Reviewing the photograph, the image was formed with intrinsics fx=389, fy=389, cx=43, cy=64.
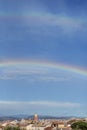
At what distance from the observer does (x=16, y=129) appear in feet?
202

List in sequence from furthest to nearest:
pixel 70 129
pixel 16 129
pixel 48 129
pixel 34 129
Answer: pixel 34 129 < pixel 48 129 < pixel 70 129 < pixel 16 129

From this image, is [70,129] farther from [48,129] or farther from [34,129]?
[34,129]

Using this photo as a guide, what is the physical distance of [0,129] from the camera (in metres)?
69.2

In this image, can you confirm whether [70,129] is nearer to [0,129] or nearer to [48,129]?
[48,129]

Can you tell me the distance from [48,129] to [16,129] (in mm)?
12830

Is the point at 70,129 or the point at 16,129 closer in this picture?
the point at 16,129

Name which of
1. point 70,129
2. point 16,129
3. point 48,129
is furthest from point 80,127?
point 16,129

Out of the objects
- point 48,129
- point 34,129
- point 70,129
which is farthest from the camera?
point 34,129

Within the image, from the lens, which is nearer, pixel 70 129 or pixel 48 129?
pixel 70 129

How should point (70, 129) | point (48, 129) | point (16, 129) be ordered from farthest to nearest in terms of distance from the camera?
point (48, 129) → point (70, 129) → point (16, 129)

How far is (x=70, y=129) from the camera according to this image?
223 feet

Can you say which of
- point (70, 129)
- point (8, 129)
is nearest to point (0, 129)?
point (8, 129)

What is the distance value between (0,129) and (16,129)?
850 centimetres

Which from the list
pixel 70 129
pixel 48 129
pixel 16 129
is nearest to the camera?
pixel 16 129
